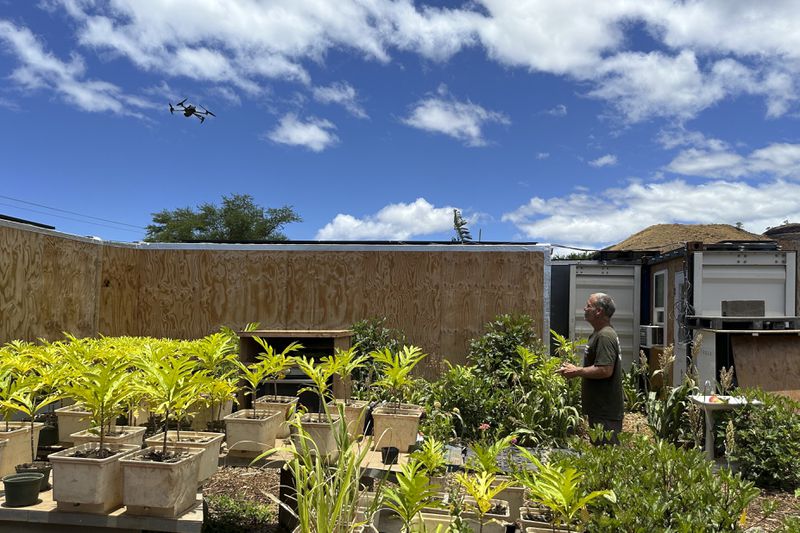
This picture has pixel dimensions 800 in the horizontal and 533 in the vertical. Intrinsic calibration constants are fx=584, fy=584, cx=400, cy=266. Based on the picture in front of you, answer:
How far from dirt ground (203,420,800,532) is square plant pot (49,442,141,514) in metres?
1.56

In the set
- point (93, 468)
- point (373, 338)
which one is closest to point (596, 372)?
point (93, 468)

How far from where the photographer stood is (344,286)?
7656 millimetres

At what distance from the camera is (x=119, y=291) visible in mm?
7695

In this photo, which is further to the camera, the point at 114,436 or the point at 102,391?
the point at 114,436

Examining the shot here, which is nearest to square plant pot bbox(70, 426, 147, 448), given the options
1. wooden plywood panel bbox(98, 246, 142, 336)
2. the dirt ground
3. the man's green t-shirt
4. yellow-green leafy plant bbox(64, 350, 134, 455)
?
yellow-green leafy plant bbox(64, 350, 134, 455)

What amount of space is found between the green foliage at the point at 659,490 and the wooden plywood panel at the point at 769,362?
3648 mm

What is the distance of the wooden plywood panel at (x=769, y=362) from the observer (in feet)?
20.0

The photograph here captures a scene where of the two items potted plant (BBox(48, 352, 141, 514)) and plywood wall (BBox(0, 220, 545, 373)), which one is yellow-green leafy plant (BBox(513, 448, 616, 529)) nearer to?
potted plant (BBox(48, 352, 141, 514))

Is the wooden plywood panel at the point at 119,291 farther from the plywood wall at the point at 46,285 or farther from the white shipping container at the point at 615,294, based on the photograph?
the white shipping container at the point at 615,294

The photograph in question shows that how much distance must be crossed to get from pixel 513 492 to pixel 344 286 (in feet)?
15.1

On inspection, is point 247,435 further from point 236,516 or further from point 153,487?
point 236,516

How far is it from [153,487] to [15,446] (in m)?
1.19

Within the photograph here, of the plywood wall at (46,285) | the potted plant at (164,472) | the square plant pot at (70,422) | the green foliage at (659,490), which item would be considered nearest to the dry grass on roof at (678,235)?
the plywood wall at (46,285)

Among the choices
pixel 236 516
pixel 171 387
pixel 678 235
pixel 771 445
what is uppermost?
pixel 678 235
